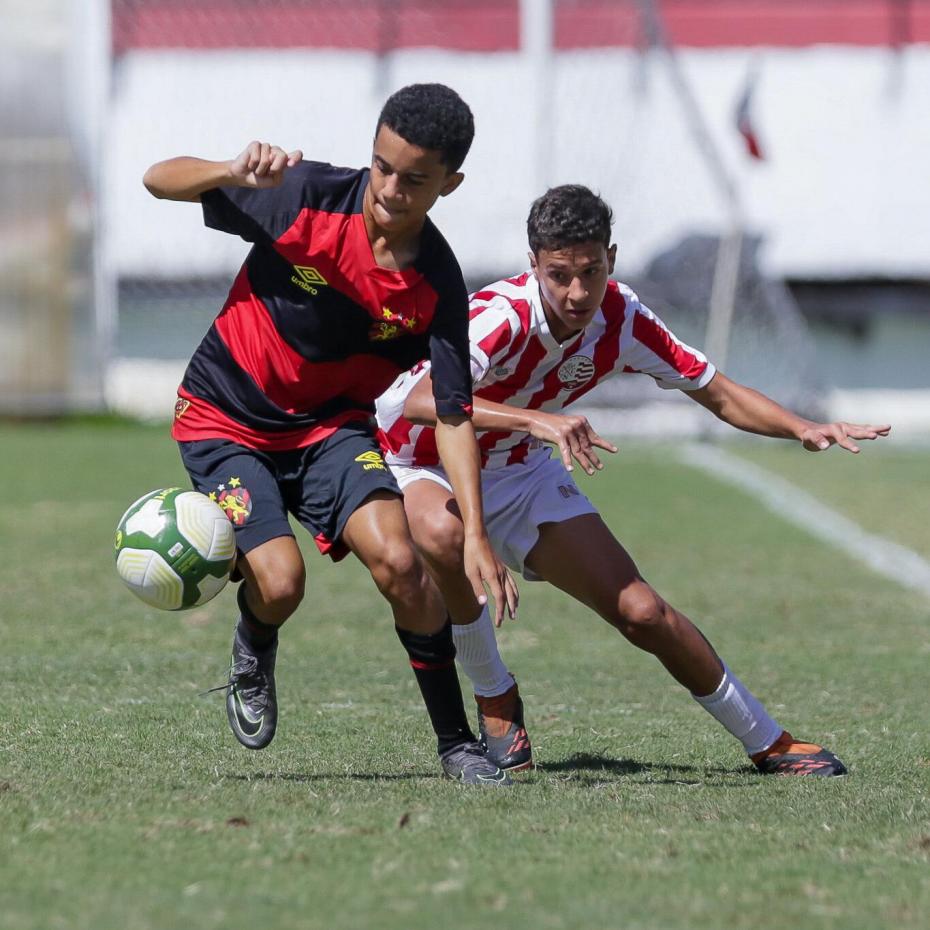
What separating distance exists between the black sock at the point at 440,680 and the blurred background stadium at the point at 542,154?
14121 mm

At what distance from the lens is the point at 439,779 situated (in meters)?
4.96

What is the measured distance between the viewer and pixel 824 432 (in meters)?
5.28

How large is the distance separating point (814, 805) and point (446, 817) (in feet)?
3.22

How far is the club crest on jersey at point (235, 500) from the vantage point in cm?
505

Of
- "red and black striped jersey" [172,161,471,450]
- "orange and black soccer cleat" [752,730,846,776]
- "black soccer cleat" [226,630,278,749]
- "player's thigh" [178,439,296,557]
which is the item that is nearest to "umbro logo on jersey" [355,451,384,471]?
"red and black striped jersey" [172,161,471,450]

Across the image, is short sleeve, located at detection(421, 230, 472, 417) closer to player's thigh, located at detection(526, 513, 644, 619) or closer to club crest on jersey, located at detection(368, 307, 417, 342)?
club crest on jersey, located at detection(368, 307, 417, 342)

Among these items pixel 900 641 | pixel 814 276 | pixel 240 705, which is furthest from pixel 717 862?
pixel 814 276

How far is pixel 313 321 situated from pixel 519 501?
0.89 metres

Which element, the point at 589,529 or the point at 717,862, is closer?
the point at 717,862

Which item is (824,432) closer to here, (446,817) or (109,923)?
(446,817)

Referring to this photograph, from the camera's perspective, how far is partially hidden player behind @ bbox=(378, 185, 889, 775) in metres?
5.13

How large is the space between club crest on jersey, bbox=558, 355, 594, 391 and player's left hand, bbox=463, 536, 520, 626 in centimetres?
93

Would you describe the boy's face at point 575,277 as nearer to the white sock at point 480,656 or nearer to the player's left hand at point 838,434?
the player's left hand at point 838,434

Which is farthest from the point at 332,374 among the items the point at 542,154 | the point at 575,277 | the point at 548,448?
the point at 542,154
